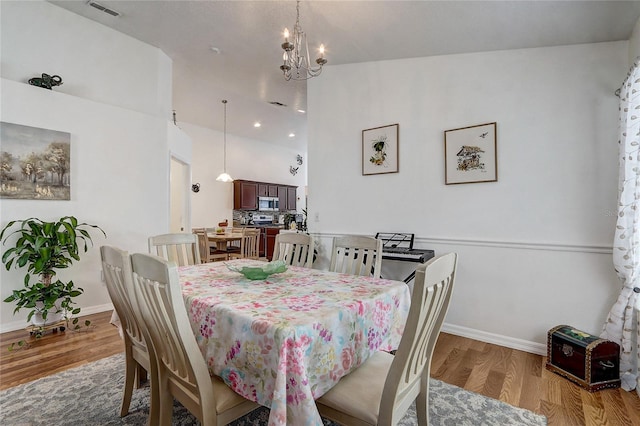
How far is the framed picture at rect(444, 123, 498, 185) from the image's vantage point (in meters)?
2.87

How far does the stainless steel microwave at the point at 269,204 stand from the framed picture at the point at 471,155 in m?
5.93

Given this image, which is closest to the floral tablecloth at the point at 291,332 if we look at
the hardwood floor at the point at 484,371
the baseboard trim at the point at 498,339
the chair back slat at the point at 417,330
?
the chair back slat at the point at 417,330

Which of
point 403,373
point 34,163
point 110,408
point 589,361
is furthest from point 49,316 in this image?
point 589,361

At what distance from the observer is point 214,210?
7.55m

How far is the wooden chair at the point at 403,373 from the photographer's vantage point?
1.05 m

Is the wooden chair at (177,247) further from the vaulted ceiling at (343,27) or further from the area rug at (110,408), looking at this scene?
the vaulted ceiling at (343,27)

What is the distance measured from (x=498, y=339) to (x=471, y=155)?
172 cm

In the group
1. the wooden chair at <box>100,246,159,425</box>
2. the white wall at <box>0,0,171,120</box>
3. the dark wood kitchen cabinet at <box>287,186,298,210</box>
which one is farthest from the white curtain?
the dark wood kitchen cabinet at <box>287,186,298,210</box>

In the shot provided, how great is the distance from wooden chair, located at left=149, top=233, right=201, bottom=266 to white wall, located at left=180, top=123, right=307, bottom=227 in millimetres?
4853

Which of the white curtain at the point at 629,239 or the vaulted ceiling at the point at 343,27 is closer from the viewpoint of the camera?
the white curtain at the point at 629,239

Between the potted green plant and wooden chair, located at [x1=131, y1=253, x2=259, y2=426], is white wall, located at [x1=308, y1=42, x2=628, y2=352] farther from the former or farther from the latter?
the potted green plant

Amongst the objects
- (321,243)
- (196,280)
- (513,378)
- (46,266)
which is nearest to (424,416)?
(513,378)

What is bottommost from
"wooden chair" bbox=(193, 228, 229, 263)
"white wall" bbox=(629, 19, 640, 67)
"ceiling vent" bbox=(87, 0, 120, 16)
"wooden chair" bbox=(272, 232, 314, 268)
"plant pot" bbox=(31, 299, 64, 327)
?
"plant pot" bbox=(31, 299, 64, 327)

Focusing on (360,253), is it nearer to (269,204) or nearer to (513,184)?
(513,184)
